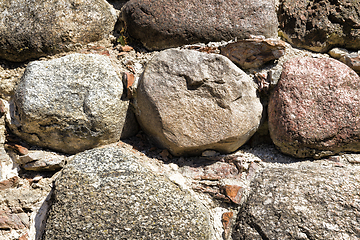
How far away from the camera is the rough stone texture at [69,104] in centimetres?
139

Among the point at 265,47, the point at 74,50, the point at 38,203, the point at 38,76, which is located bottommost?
the point at 38,203

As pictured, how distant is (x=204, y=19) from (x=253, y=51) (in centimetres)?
32

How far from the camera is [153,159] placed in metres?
1.53

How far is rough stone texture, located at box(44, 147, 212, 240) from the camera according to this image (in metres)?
1.21

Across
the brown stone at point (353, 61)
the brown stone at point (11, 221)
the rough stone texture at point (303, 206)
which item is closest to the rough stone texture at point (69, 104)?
the brown stone at point (11, 221)

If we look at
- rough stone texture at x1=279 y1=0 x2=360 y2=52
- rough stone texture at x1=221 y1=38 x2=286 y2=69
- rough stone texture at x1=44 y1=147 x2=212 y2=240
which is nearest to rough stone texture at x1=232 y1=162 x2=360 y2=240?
rough stone texture at x1=44 y1=147 x2=212 y2=240

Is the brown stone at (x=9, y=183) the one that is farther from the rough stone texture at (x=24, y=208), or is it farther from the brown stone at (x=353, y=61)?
the brown stone at (x=353, y=61)

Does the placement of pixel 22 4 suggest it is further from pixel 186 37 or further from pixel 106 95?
pixel 186 37

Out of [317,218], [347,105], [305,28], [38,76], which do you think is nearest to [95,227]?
[38,76]

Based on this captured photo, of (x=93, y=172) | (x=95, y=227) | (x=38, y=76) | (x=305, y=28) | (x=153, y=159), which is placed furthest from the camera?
(x=305, y=28)

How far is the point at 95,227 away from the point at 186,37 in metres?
1.05

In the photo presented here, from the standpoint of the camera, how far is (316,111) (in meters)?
1.47

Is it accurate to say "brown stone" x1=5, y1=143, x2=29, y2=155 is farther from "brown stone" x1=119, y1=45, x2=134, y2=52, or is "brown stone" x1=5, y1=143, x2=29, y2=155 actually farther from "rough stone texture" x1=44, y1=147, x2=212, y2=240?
"brown stone" x1=119, y1=45, x2=134, y2=52

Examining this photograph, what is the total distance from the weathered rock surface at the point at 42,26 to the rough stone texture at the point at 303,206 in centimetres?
123
